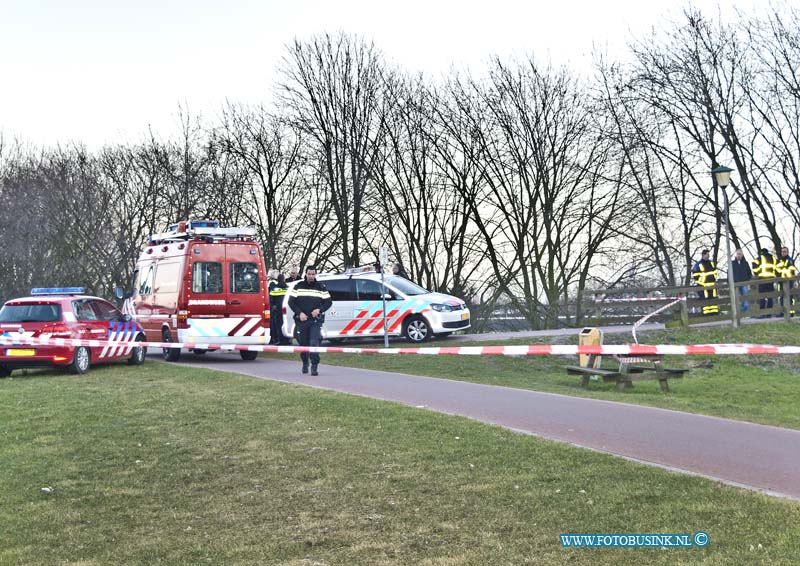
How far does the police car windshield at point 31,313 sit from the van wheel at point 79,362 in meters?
0.73

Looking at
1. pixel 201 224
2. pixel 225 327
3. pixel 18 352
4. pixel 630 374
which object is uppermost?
pixel 201 224

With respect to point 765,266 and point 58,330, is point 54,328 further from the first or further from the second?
point 765,266

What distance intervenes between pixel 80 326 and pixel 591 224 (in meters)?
26.3

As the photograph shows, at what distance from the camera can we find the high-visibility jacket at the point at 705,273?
88.1ft

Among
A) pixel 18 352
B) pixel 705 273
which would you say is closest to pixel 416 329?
pixel 705 273

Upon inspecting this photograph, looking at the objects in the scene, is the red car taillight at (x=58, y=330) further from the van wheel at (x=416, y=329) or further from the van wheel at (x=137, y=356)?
the van wheel at (x=416, y=329)

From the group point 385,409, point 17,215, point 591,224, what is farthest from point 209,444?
point 17,215

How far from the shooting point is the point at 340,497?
6.93m

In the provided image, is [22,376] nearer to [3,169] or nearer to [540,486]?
[540,486]

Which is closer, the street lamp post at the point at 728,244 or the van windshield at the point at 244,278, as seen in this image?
the van windshield at the point at 244,278

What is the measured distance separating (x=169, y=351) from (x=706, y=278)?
15356mm

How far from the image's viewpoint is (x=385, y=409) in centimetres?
1102

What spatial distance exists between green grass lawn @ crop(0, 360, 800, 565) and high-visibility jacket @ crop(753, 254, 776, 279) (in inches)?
777

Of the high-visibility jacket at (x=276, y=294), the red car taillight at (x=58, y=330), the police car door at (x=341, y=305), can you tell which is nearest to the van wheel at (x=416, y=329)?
the police car door at (x=341, y=305)
